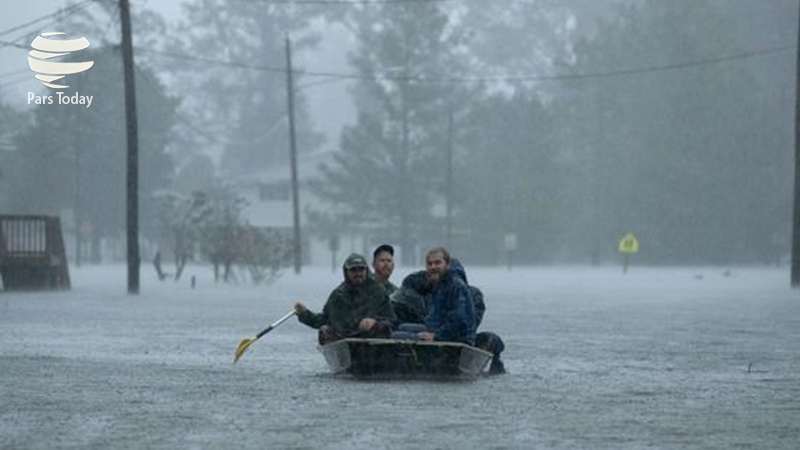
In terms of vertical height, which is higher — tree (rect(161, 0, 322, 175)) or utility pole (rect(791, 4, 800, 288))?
tree (rect(161, 0, 322, 175))

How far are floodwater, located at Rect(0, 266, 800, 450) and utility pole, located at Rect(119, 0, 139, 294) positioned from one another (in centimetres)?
1198

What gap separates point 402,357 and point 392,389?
935mm

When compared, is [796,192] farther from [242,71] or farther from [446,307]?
[242,71]

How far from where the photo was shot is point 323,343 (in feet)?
58.7

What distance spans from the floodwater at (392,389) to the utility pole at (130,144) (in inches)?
471

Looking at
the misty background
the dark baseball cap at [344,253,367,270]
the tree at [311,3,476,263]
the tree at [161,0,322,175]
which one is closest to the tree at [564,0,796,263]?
the misty background

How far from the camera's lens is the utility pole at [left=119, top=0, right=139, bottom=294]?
143ft

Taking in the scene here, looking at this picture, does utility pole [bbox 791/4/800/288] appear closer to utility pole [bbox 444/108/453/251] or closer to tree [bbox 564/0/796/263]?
utility pole [bbox 444/108/453/251]

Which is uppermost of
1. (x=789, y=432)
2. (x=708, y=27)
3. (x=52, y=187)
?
(x=708, y=27)

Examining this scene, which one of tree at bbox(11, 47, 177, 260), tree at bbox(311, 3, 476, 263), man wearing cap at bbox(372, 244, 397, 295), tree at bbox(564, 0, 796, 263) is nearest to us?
man wearing cap at bbox(372, 244, 397, 295)

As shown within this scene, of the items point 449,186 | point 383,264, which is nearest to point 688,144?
point 449,186

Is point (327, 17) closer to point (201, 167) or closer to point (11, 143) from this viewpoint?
point (201, 167)

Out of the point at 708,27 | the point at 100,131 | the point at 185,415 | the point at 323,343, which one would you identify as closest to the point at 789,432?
the point at 185,415

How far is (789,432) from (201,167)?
122421mm
